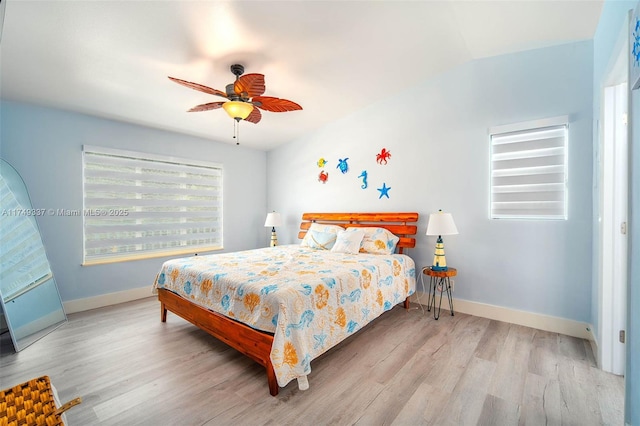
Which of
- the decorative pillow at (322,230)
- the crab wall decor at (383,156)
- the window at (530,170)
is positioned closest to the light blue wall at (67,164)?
the decorative pillow at (322,230)

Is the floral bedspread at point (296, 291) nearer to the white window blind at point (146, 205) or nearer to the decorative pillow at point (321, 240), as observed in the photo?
the decorative pillow at point (321, 240)

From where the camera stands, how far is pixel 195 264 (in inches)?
113

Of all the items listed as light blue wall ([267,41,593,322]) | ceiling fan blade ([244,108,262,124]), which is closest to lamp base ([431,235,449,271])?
light blue wall ([267,41,593,322])

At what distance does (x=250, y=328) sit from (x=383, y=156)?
9.58ft

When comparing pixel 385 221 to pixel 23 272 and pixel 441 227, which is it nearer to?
pixel 441 227

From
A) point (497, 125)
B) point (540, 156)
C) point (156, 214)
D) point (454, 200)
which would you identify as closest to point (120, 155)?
point (156, 214)

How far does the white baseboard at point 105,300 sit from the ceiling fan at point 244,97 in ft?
9.31

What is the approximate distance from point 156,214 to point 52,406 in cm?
370

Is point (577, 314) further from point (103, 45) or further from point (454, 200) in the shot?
point (103, 45)

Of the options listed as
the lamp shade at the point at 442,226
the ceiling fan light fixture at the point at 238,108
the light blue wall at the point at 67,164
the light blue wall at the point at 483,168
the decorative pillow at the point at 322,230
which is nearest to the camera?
the ceiling fan light fixture at the point at 238,108

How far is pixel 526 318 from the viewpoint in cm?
292

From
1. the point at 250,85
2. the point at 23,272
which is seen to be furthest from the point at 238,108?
the point at 23,272

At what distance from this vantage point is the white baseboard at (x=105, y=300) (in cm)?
340

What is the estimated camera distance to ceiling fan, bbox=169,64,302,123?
90.8 inches
